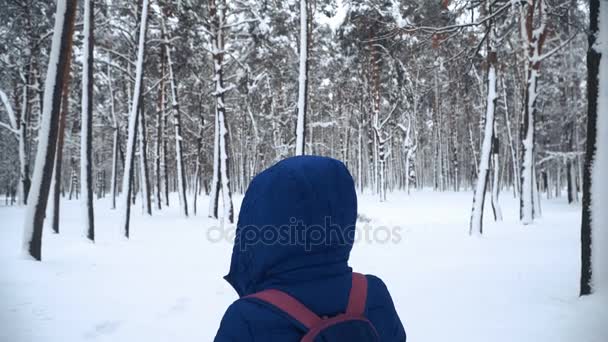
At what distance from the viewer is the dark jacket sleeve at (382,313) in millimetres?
1455

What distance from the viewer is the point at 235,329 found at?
1184 mm

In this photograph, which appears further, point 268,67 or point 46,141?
point 268,67

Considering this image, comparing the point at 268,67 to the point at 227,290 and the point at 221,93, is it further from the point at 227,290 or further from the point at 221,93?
the point at 227,290

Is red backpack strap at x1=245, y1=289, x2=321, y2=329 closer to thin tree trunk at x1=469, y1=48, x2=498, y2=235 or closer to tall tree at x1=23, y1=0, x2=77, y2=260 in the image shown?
tall tree at x1=23, y1=0, x2=77, y2=260

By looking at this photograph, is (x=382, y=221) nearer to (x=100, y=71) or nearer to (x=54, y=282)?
(x=54, y=282)

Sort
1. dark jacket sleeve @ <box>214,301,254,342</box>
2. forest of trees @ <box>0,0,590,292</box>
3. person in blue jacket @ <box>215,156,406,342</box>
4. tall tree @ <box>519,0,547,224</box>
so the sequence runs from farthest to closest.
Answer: tall tree @ <box>519,0,547,224</box>
forest of trees @ <box>0,0,590,292</box>
person in blue jacket @ <box>215,156,406,342</box>
dark jacket sleeve @ <box>214,301,254,342</box>

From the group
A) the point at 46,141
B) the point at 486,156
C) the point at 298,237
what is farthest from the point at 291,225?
the point at 486,156

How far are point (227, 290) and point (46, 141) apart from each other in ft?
15.3

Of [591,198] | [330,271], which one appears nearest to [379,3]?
[591,198]

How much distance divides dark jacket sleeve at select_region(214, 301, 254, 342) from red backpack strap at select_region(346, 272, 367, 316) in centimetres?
37

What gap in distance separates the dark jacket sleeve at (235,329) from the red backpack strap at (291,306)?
78 millimetres

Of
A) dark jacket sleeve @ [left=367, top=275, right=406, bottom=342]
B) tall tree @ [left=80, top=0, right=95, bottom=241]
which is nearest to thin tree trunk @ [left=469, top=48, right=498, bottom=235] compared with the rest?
dark jacket sleeve @ [left=367, top=275, right=406, bottom=342]

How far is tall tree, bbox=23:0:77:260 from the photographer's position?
282 inches

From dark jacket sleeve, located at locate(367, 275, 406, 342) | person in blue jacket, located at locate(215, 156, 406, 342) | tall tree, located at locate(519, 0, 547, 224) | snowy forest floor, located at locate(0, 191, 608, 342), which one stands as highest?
tall tree, located at locate(519, 0, 547, 224)
